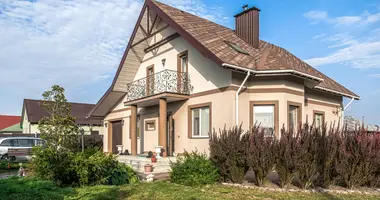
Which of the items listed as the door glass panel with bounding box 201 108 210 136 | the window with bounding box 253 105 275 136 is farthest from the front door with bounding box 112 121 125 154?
the window with bounding box 253 105 275 136

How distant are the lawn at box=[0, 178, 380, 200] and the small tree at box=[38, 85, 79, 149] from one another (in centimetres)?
219

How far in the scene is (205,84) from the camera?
1336 cm

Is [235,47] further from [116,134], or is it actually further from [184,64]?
[116,134]

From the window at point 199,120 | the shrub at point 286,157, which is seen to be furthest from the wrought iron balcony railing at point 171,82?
the shrub at point 286,157

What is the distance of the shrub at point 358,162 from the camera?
7723 mm

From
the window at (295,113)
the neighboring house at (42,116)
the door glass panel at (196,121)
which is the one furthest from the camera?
the neighboring house at (42,116)

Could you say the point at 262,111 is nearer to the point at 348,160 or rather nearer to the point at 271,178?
the point at 271,178

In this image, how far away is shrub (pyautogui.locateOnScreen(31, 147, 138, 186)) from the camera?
322 inches

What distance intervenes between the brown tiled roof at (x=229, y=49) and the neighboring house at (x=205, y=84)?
4 centimetres

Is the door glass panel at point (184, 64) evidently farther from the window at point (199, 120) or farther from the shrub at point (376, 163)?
the shrub at point (376, 163)

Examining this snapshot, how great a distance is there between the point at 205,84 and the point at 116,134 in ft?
33.4

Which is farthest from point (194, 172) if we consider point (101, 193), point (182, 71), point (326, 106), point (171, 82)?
point (326, 106)

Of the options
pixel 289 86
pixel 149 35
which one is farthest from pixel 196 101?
pixel 149 35

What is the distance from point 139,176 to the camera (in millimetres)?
10312
